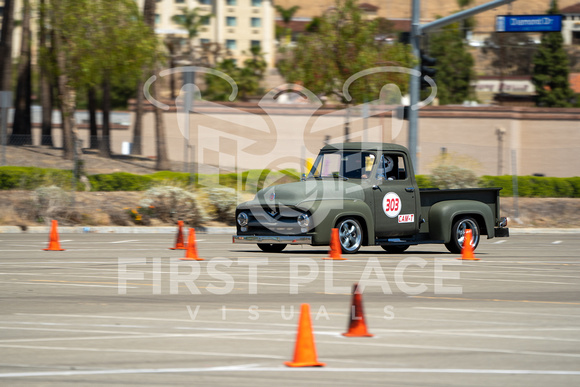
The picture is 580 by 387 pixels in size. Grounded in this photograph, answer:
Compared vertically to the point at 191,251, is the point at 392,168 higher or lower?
higher

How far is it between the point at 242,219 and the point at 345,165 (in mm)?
2256

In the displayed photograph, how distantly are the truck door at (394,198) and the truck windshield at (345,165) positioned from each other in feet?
0.82

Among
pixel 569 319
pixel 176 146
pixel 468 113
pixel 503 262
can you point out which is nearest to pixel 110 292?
pixel 569 319

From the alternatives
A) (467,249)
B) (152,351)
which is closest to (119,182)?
(467,249)

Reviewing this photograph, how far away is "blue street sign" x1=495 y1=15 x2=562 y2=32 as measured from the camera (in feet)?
80.8

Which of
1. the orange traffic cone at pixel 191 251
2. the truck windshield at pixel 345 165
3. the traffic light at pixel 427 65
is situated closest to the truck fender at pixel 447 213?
the truck windshield at pixel 345 165

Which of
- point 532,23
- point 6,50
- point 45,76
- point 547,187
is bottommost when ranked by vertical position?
point 547,187

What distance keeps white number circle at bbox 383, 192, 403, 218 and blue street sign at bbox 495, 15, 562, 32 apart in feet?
36.5

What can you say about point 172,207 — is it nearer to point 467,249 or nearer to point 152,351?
point 467,249

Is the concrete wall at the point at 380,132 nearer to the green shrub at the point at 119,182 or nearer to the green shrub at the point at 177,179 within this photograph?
the green shrub at the point at 177,179

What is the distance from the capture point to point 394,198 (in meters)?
16.0

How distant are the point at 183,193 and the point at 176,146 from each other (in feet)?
92.2

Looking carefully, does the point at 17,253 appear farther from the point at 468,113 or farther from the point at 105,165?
the point at 468,113

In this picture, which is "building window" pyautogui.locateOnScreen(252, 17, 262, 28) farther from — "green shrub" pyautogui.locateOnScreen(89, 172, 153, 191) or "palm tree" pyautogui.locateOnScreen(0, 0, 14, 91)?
"green shrub" pyautogui.locateOnScreen(89, 172, 153, 191)
